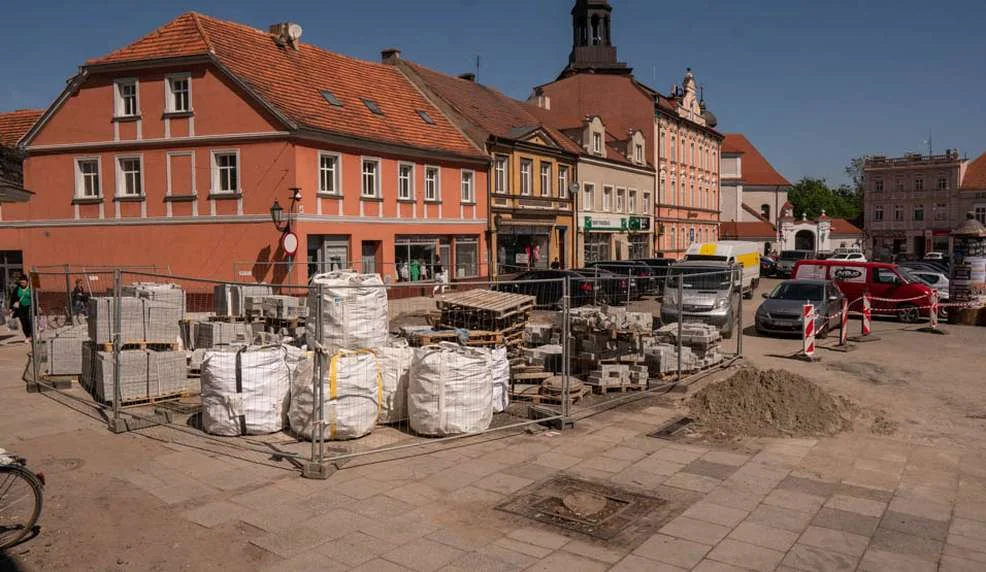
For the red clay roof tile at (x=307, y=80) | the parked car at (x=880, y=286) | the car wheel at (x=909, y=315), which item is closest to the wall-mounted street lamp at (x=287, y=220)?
the red clay roof tile at (x=307, y=80)

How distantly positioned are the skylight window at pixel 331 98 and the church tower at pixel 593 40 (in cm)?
3113

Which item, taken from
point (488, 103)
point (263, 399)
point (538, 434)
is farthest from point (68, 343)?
point (488, 103)

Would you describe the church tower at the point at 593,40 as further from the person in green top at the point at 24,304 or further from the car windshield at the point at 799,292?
the person in green top at the point at 24,304

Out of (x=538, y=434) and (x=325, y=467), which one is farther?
(x=538, y=434)

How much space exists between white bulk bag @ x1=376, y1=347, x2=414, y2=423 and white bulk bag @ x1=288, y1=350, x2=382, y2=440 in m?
0.37

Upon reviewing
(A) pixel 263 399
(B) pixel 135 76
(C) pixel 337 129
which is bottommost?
(A) pixel 263 399

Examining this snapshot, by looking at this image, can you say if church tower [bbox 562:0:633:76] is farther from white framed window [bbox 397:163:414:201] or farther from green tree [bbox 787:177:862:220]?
green tree [bbox 787:177:862:220]

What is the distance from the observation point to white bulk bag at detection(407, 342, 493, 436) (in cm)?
943

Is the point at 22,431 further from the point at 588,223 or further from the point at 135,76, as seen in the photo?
the point at 588,223

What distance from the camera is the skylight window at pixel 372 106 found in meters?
30.5

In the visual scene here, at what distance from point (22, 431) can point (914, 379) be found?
14773 mm

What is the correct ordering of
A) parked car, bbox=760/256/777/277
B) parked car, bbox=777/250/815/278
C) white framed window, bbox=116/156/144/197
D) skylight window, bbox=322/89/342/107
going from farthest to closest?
1. parked car, bbox=760/256/777/277
2. parked car, bbox=777/250/815/278
3. skylight window, bbox=322/89/342/107
4. white framed window, bbox=116/156/144/197

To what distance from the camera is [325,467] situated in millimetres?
8219

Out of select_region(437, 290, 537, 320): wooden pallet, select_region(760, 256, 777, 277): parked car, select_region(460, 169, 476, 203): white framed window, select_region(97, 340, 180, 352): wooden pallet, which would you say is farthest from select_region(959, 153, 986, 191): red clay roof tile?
select_region(97, 340, 180, 352): wooden pallet
